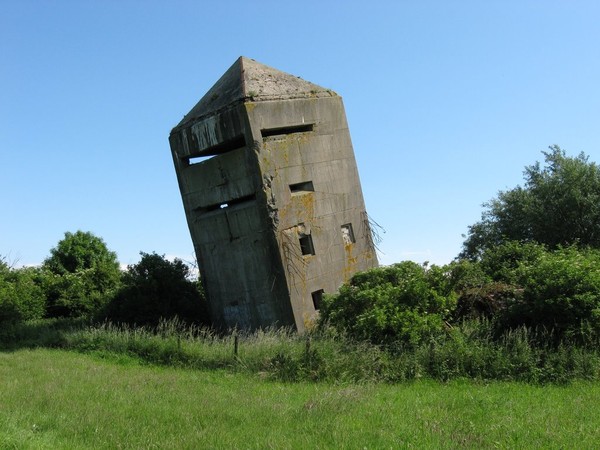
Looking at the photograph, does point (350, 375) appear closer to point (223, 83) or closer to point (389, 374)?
point (389, 374)

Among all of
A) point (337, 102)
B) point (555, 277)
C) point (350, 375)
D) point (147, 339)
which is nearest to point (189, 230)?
point (147, 339)

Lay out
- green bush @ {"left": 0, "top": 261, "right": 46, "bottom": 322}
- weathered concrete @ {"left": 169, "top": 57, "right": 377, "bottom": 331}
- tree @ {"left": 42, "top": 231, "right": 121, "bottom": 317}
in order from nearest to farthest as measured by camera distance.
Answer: weathered concrete @ {"left": 169, "top": 57, "right": 377, "bottom": 331} → green bush @ {"left": 0, "top": 261, "right": 46, "bottom": 322} → tree @ {"left": 42, "top": 231, "right": 121, "bottom": 317}

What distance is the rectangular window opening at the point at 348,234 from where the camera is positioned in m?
18.0

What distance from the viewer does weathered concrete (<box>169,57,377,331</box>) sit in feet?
53.1

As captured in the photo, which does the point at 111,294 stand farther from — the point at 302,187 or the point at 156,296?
the point at 302,187

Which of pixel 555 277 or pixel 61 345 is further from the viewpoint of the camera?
pixel 61 345

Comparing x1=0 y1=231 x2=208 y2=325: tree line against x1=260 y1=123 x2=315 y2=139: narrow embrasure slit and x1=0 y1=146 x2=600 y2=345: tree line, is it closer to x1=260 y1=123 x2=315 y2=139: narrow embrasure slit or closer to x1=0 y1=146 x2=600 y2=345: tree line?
x1=0 y1=146 x2=600 y2=345: tree line

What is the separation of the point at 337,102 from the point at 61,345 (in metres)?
10.8

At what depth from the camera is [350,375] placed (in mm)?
11570

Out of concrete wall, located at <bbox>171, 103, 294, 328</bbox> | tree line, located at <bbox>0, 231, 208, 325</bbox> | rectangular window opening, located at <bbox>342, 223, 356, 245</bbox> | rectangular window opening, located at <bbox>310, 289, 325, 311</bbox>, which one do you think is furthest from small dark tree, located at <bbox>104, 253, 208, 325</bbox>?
rectangular window opening, located at <bbox>342, 223, 356, 245</bbox>

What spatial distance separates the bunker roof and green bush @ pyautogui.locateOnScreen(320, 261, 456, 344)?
5.85 m

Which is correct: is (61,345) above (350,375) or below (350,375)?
above

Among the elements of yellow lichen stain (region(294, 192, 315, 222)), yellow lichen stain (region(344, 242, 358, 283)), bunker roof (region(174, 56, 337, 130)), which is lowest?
yellow lichen stain (region(344, 242, 358, 283))

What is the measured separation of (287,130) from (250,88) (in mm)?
1644
